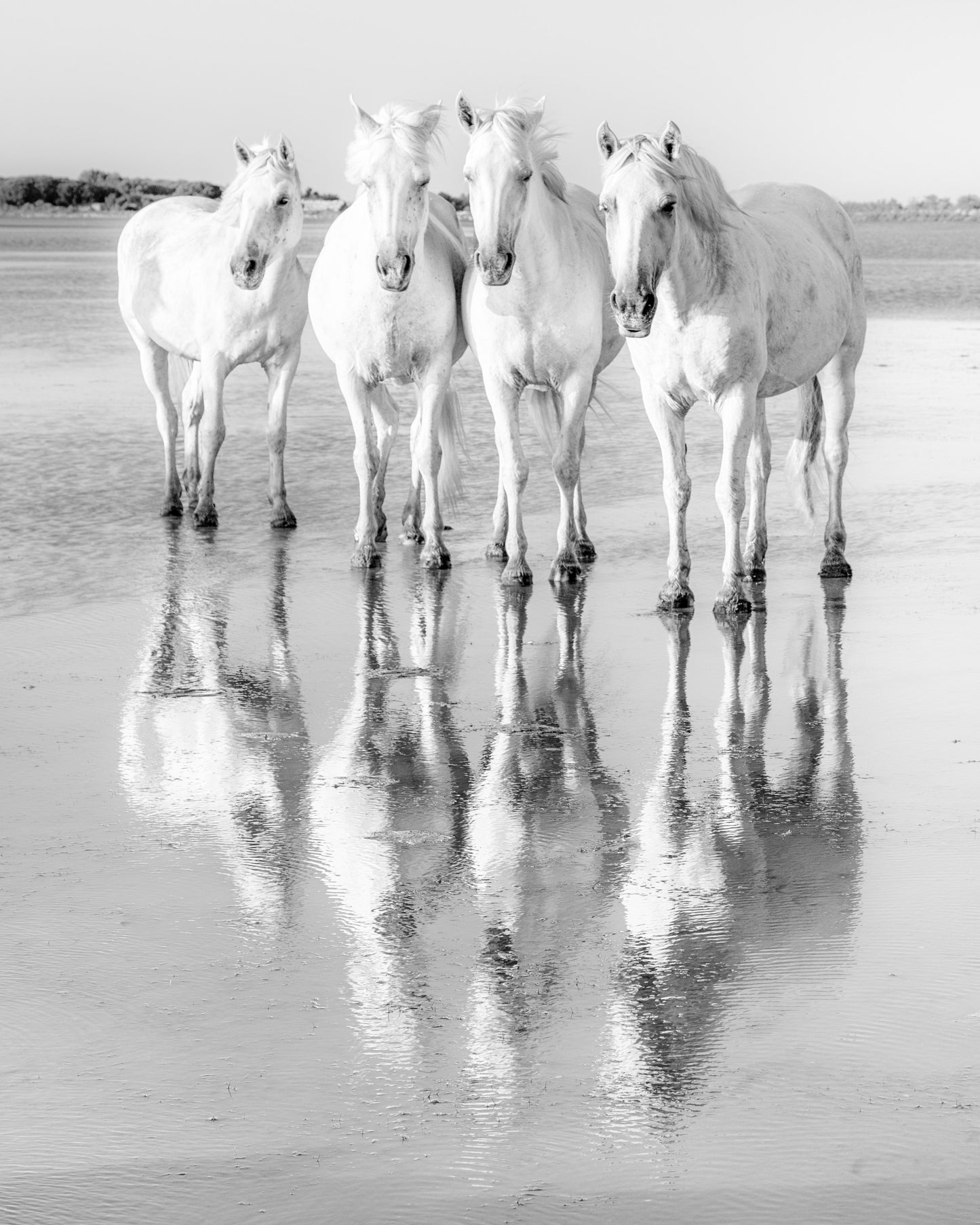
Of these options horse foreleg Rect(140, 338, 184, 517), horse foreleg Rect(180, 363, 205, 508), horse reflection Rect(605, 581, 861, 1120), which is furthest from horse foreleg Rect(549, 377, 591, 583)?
horse foreleg Rect(180, 363, 205, 508)

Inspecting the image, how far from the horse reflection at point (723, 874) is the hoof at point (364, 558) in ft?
8.81

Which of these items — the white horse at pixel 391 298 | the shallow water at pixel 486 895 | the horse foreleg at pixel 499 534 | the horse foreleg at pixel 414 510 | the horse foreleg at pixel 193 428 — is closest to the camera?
the shallow water at pixel 486 895

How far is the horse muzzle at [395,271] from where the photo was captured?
24.2ft

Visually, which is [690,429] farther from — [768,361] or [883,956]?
[883,956]

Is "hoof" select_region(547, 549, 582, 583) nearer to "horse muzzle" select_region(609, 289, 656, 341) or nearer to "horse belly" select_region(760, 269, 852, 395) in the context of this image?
"horse belly" select_region(760, 269, 852, 395)

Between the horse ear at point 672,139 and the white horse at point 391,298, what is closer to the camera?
the horse ear at point 672,139

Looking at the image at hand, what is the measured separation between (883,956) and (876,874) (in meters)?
0.52

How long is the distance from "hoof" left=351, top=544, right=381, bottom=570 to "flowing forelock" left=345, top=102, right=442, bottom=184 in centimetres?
187

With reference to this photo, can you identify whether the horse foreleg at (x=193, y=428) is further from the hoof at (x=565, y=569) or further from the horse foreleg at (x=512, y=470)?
the hoof at (x=565, y=569)

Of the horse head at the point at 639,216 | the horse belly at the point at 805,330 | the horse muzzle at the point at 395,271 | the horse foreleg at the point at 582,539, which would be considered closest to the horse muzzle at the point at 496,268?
→ the horse muzzle at the point at 395,271

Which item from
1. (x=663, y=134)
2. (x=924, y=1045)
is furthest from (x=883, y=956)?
(x=663, y=134)

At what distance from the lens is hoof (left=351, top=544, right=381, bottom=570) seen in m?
8.12

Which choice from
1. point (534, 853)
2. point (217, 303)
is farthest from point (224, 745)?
point (217, 303)

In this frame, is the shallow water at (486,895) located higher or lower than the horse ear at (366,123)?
lower
